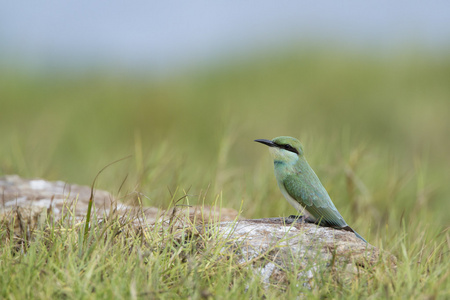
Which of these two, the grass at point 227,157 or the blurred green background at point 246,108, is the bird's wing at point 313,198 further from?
the blurred green background at point 246,108

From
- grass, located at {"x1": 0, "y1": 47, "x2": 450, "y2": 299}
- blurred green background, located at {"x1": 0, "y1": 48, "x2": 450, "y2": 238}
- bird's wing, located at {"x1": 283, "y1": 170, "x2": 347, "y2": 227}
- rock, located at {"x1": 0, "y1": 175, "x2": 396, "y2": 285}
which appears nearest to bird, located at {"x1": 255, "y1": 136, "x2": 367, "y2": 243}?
bird's wing, located at {"x1": 283, "y1": 170, "x2": 347, "y2": 227}

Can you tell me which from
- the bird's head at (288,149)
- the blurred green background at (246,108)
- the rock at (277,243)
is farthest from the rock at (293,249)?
the blurred green background at (246,108)

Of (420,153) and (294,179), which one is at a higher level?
(294,179)

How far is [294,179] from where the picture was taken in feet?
12.9

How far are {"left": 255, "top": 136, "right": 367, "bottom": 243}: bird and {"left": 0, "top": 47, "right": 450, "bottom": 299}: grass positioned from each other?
260mm

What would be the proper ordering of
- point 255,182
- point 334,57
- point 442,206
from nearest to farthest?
1. point 255,182
2. point 442,206
3. point 334,57

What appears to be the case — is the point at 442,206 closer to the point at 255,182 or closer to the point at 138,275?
the point at 255,182

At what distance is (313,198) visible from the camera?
3846 millimetres

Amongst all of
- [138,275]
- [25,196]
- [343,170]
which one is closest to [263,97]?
[343,170]

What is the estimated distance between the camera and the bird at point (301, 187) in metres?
3.79

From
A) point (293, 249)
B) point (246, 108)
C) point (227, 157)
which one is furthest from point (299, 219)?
point (246, 108)

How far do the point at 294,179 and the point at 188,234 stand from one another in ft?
2.78

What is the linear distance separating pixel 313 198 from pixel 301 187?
0.35 feet

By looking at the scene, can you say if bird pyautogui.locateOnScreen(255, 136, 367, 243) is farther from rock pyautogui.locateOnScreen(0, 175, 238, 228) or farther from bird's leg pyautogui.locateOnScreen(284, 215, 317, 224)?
rock pyautogui.locateOnScreen(0, 175, 238, 228)
